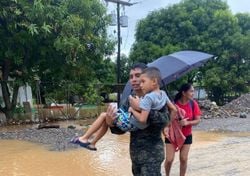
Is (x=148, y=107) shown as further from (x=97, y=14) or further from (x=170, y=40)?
(x=170, y=40)

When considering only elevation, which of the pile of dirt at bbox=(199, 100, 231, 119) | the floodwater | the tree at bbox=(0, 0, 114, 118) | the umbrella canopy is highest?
the tree at bbox=(0, 0, 114, 118)

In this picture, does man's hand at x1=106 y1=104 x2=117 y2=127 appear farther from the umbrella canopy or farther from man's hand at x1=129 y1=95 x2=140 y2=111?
the umbrella canopy

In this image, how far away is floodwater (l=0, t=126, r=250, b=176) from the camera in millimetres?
Result: 7859

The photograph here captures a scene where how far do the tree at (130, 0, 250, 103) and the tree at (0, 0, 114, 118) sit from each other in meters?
10.5

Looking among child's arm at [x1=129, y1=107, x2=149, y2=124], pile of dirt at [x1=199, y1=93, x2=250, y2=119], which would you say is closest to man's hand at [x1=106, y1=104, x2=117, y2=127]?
child's arm at [x1=129, y1=107, x2=149, y2=124]

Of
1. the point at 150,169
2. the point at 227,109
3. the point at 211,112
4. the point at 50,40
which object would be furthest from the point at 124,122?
the point at 227,109

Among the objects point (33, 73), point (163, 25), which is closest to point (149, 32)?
point (163, 25)

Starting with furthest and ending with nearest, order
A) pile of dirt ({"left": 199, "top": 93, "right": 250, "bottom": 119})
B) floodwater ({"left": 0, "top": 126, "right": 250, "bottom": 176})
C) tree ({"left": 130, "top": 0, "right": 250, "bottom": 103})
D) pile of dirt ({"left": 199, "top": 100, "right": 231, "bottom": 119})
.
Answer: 1. tree ({"left": 130, "top": 0, "right": 250, "bottom": 103})
2. pile of dirt ({"left": 199, "top": 93, "right": 250, "bottom": 119})
3. pile of dirt ({"left": 199, "top": 100, "right": 231, "bottom": 119})
4. floodwater ({"left": 0, "top": 126, "right": 250, "bottom": 176})

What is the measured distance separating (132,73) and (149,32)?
28.8 metres

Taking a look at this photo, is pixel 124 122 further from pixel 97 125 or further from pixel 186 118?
pixel 186 118

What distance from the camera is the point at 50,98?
72.3 feet

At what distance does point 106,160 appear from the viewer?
30.6 feet

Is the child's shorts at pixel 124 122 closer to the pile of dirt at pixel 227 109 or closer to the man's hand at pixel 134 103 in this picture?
the man's hand at pixel 134 103

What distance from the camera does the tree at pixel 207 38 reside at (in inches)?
1178
